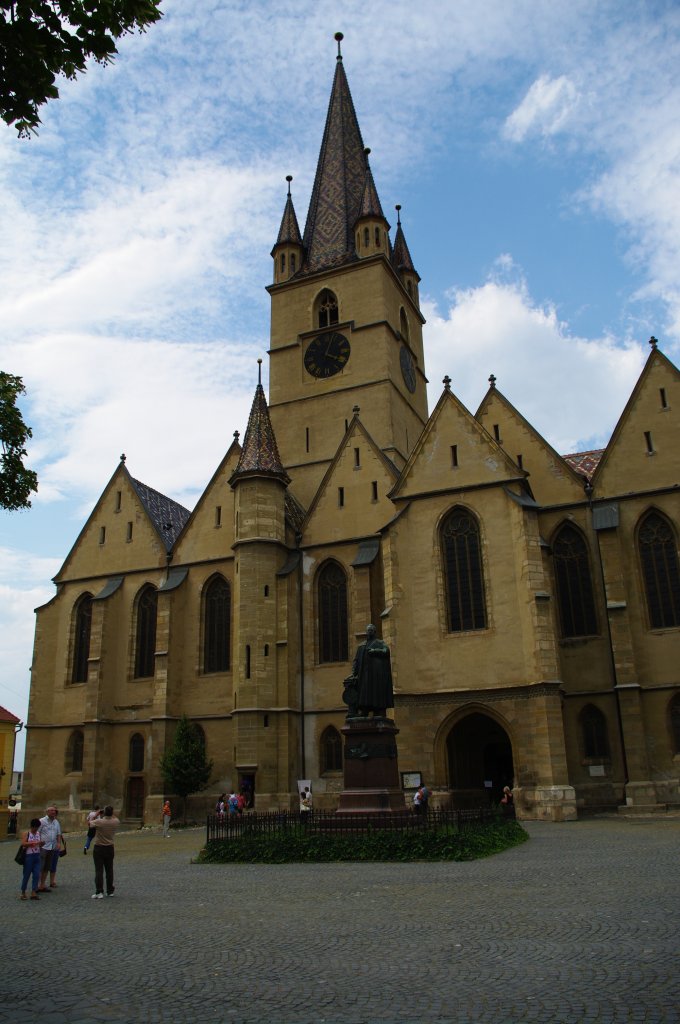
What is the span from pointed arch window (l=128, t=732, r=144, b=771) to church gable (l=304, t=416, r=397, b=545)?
11.5 metres

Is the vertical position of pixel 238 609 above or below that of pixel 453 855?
above

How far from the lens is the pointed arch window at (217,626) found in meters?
36.8

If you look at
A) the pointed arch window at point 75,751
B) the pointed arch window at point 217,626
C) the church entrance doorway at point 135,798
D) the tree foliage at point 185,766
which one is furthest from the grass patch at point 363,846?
the pointed arch window at point 75,751

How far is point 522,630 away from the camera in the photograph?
2917cm

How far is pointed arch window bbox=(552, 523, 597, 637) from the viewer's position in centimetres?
3138

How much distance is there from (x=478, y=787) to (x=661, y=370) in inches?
684

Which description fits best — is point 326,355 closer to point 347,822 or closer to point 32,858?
point 347,822

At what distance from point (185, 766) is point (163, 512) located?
50.0ft

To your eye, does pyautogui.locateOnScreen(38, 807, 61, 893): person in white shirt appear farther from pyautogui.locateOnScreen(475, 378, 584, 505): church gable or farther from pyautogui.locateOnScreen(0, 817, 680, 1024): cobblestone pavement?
pyautogui.locateOnScreen(475, 378, 584, 505): church gable

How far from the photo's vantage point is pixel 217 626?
3734 cm

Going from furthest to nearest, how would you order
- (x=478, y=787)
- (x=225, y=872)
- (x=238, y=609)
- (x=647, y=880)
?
1. (x=238, y=609)
2. (x=478, y=787)
3. (x=225, y=872)
4. (x=647, y=880)

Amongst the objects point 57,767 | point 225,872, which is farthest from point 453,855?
point 57,767

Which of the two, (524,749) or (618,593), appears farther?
(618,593)

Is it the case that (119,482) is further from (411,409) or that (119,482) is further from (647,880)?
(647,880)
